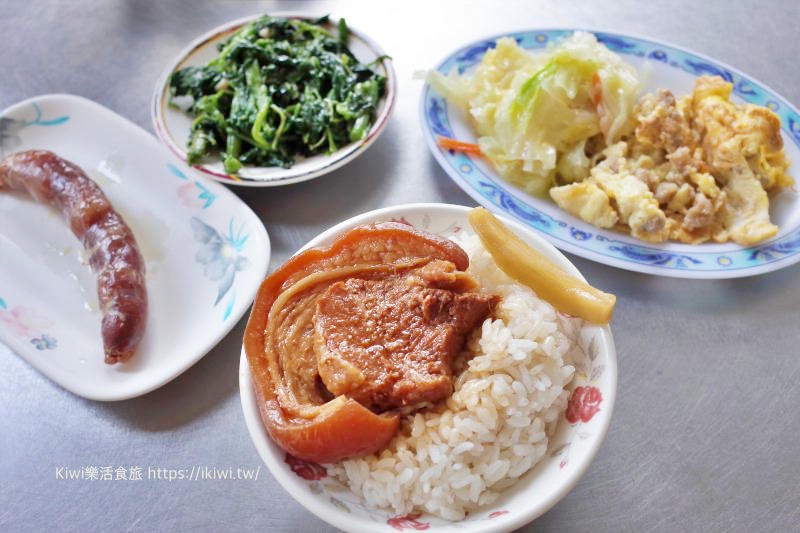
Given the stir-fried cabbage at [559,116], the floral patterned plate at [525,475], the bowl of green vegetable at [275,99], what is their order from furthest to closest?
the bowl of green vegetable at [275,99]
the stir-fried cabbage at [559,116]
the floral patterned plate at [525,475]

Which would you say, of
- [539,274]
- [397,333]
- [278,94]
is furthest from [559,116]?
[397,333]

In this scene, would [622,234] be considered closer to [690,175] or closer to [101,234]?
[690,175]

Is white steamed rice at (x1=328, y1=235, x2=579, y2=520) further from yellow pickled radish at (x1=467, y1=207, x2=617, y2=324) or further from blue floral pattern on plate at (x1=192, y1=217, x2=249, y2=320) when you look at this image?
blue floral pattern on plate at (x1=192, y1=217, x2=249, y2=320)

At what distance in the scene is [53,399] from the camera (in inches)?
80.6

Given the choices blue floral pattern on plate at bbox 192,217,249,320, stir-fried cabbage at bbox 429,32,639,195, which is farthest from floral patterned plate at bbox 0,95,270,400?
stir-fried cabbage at bbox 429,32,639,195

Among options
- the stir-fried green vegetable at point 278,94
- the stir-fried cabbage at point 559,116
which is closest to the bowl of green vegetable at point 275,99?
the stir-fried green vegetable at point 278,94

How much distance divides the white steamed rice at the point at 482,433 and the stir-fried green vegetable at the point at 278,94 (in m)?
1.39

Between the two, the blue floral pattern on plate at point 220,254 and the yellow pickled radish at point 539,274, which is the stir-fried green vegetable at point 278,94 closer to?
the blue floral pattern on plate at point 220,254

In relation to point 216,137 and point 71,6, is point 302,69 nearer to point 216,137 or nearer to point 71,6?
point 216,137

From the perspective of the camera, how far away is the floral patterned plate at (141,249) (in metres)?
2.02

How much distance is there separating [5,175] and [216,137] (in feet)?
2.80

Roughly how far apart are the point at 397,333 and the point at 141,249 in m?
1.33

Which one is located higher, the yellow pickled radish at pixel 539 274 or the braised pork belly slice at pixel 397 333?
the yellow pickled radish at pixel 539 274

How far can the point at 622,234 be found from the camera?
220cm
